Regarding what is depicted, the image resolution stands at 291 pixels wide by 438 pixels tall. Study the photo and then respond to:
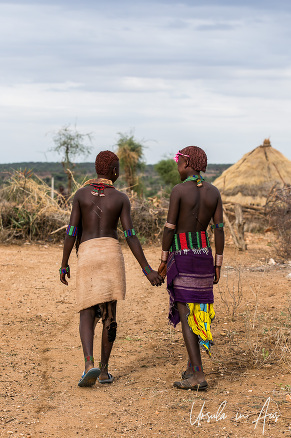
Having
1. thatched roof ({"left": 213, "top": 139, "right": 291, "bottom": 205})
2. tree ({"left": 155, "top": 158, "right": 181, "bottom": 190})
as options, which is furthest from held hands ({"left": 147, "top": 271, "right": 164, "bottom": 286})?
tree ({"left": 155, "top": 158, "right": 181, "bottom": 190})

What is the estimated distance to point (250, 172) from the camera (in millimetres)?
17359

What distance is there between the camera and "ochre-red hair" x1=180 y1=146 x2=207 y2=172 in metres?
4.18

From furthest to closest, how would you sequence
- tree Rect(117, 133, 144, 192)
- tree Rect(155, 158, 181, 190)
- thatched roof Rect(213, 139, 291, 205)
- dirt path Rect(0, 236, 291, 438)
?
1. tree Rect(155, 158, 181, 190)
2. tree Rect(117, 133, 144, 192)
3. thatched roof Rect(213, 139, 291, 205)
4. dirt path Rect(0, 236, 291, 438)

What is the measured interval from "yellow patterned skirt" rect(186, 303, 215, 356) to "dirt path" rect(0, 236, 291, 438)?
367 millimetres

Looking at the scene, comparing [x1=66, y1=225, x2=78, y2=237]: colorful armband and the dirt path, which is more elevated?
[x1=66, y1=225, x2=78, y2=237]: colorful armband

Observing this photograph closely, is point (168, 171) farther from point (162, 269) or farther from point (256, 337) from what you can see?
point (162, 269)

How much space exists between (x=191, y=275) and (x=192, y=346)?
0.53m

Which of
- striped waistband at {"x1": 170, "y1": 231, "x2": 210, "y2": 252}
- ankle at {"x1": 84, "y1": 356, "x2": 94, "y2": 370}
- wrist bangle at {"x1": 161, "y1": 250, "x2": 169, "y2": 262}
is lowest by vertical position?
ankle at {"x1": 84, "y1": 356, "x2": 94, "y2": 370}

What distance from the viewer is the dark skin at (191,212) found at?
4.11 metres

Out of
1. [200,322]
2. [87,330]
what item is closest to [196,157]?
[200,322]

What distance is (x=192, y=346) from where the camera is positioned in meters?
4.15

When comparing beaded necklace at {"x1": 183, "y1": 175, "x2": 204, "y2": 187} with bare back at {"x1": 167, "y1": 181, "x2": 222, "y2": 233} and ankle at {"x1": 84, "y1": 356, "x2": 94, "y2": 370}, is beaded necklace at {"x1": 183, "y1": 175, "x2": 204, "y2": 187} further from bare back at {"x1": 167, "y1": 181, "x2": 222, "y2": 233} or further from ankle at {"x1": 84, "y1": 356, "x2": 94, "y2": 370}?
ankle at {"x1": 84, "y1": 356, "x2": 94, "y2": 370}

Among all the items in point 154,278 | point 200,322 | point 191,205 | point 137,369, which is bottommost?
point 137,369

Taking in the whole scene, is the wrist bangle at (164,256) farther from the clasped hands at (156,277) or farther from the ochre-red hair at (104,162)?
the ochre-red hair at (104,162)
